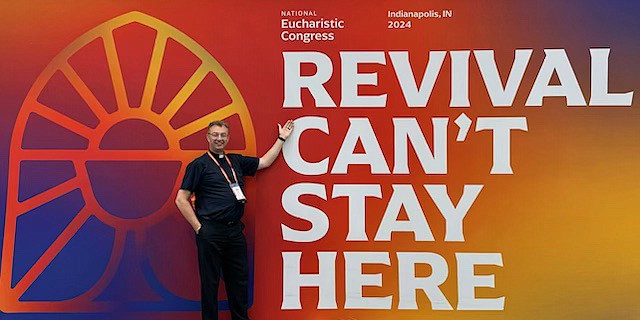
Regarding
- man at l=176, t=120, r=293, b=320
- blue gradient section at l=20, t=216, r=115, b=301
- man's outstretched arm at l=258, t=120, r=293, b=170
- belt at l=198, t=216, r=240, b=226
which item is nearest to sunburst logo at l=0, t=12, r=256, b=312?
blue gradient section at l=20, t=216, r=115, b=301

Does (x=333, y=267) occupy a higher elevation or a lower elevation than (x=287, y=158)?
lower

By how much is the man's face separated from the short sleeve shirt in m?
0.10

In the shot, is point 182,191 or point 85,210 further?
point 85,210

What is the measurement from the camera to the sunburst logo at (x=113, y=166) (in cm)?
351

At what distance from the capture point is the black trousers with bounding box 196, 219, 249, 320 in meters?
3.18

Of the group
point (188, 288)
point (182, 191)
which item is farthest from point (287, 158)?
point (188, 288)

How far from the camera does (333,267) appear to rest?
3498 millimetres

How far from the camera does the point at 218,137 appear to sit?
10.7ft

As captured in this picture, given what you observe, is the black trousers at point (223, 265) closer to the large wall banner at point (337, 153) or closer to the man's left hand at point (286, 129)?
the large wall banner at point (337, 153)

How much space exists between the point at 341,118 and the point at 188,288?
1.69 meters

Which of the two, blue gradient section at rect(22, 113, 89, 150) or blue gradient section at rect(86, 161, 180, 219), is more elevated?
blue gradient section at rect(22, 113, 89, 150)

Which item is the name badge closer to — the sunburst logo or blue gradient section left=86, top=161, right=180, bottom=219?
the sunburst logo

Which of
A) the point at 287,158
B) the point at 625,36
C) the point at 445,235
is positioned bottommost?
the point at 445,235

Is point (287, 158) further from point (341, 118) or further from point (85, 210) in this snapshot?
point (85, 210)
